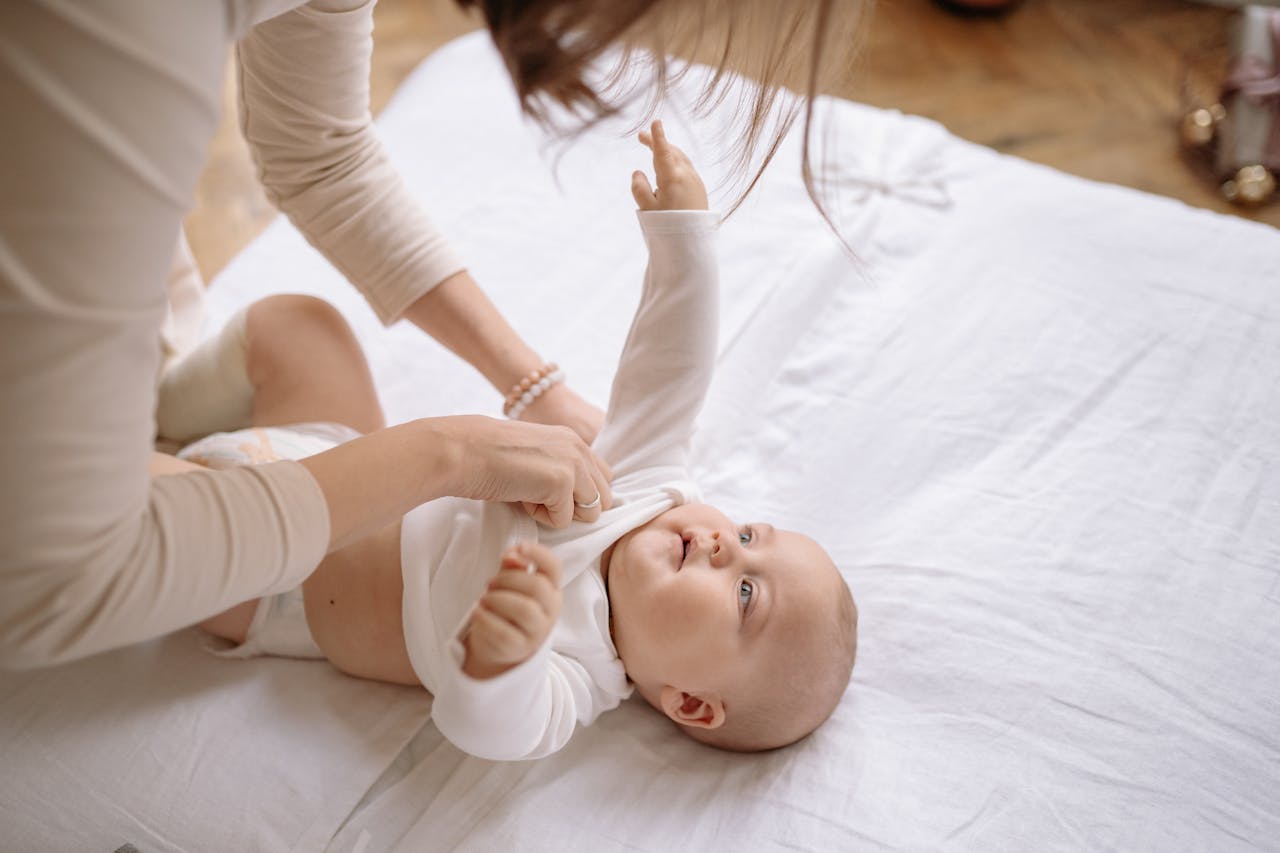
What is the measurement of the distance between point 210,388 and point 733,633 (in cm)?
64

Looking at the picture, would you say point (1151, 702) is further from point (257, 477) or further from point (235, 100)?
point (235, 100)

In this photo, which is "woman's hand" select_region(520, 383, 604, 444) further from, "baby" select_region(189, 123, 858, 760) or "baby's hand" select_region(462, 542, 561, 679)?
"baby's hand" select_region(462, 542, 561, 679)

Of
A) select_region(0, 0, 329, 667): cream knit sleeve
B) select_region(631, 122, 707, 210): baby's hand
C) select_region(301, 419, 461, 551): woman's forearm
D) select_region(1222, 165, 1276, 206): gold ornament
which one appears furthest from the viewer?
select_region(1222, 165, 1276, 206): gold ornament

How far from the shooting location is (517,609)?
74cm

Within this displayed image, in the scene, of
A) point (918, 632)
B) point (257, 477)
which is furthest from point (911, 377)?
point (257, 477)

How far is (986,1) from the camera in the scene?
7.74ft

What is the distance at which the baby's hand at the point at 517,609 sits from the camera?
29.2 inches

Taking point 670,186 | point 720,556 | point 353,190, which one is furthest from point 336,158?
point 720,556

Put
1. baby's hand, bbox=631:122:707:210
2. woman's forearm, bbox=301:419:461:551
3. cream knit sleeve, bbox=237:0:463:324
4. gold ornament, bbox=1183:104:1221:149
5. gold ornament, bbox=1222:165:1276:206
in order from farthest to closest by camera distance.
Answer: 1. gold ornament, bbox=1183:104:1221:149
2. gold ornament, bbox=1222:165:1276:206
3. baby's hand, bbox=631:122:707:210
4. cream knit sleeve, bbox=237:0:463:324
5. woman's forearm, bbox=301:419:461:551

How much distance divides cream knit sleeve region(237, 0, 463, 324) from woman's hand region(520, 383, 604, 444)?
17 cm

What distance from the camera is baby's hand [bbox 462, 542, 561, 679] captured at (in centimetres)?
74

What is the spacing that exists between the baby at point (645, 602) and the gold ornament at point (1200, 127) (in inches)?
57.6

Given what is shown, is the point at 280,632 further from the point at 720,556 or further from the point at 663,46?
the point at 663,46

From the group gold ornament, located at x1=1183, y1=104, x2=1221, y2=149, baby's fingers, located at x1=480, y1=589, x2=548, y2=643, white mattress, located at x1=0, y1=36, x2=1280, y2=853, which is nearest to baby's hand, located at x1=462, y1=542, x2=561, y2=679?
baby's fingers, located at x1=480, y1=589, x2=548, y2=643
